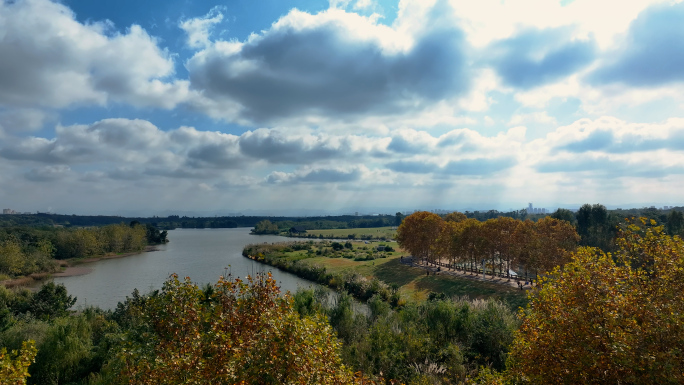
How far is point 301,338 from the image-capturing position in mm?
7039

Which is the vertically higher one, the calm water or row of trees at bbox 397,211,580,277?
row of trees at bbox 397,211,580,277

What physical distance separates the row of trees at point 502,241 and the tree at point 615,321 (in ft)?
107

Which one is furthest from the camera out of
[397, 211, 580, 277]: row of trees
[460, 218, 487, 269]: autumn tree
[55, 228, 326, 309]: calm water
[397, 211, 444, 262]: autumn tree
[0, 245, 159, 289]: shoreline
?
[397, 211, 444, 262]: autumn tree

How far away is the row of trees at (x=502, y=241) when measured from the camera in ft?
133

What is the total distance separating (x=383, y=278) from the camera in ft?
189

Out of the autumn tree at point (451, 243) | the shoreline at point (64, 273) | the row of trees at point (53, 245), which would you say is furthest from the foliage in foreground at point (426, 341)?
the row of trees at point (53, 245)

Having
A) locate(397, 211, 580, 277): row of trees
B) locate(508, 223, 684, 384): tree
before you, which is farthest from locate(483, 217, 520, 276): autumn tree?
locate(508, 223, 684, 384): tree

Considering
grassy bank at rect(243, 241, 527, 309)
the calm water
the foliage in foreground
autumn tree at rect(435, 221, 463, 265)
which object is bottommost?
the calm water

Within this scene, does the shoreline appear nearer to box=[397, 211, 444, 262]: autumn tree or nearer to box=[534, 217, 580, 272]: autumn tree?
box=[397, 211, 444, 262]: autumn tree

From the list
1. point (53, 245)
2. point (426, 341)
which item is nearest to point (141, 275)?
point (53, 245)

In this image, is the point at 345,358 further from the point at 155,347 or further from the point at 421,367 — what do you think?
the point at 155,347

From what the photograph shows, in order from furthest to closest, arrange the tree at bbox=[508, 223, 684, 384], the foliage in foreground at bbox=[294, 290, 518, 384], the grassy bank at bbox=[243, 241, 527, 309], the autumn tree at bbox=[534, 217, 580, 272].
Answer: the grassy bank at bbox=[243, 241, 527, 309] < the autumn tree at bbox=[534, 217, 580, 272] < the foliage in foreground at bbox=[294, 290, 518, 384] < the tree at bbox=[508, 223, 684, 384]

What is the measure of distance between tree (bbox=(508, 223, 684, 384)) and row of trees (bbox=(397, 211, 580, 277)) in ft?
107

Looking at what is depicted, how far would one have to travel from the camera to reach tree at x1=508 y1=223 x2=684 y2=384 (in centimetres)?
664
